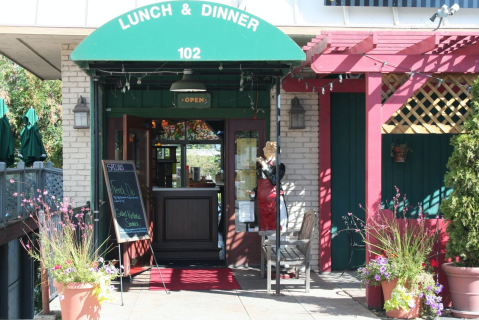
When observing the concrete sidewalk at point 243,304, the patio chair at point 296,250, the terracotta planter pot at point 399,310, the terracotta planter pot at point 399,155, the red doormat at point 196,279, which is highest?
the terracotta planter pot at point 399,155

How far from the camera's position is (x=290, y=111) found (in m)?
8.64

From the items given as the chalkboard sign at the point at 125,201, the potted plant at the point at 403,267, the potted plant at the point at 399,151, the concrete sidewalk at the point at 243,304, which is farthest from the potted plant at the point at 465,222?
the chalkboard sign at the point at 125,201

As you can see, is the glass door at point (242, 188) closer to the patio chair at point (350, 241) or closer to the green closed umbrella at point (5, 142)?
the patio chair at point (350, 241)

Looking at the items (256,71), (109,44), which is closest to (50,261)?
(109,44)

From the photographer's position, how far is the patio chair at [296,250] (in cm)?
718

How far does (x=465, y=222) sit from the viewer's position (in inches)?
233

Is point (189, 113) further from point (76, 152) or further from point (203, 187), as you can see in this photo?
point (76, 152)

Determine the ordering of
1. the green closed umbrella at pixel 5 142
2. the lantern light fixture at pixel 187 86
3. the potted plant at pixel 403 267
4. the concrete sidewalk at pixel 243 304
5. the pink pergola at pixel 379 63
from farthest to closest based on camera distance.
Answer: the green closed umbrella at pixel 5 142 < the lantern light fixture at pixel 187 86 < the pink pergola at pixel 379 63 < the concrete sidewalk at pixel 243 304 < the potted plant at pixel 403 267

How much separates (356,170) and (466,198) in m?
2.98

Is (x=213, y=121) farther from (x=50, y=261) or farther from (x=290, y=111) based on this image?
(x=50, y=261)

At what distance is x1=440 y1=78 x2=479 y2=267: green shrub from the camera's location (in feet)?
19.4

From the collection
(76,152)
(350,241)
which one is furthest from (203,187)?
(350,241)

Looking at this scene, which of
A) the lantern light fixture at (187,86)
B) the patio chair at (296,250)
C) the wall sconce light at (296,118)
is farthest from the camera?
the wall sconce light at (296,118)

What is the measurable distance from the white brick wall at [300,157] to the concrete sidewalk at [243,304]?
1375 mm
